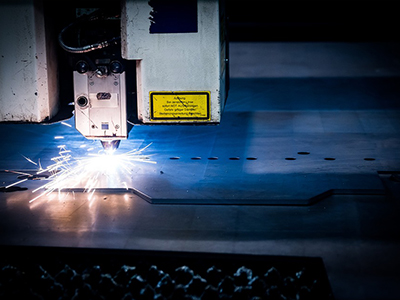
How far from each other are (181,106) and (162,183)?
0.91 metres

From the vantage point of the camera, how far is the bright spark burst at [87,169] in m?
4.42

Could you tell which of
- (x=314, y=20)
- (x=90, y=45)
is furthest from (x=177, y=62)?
(x=314, y=20)

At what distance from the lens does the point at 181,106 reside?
3.67 metres

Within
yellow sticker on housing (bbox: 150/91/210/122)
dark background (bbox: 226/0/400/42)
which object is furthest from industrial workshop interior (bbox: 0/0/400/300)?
dark background (bbox: 226/0/400/42)

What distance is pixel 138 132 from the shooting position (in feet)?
19.7

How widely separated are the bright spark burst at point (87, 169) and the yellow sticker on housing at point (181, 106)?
86cm

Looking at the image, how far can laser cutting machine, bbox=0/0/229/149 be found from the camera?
3.54 meters

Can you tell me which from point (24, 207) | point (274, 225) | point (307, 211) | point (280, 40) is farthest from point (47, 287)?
point (280, 40)

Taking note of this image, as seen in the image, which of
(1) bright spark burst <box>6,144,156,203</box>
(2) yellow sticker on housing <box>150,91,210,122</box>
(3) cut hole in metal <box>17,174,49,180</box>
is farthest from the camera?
(3) cut hole in metal <box>17,174,49,180</box>

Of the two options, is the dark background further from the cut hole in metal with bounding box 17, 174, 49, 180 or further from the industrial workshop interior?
the cut hole in metal with bounding box 17, 174, 49, 180

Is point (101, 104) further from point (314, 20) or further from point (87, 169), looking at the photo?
point (314, 20)

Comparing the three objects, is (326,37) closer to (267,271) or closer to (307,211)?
(307,211)

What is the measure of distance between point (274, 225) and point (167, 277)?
0.81 metres

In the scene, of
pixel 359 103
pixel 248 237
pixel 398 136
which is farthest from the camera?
pixel 359 103
